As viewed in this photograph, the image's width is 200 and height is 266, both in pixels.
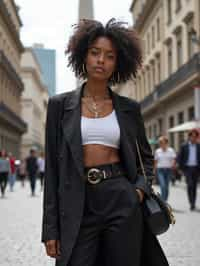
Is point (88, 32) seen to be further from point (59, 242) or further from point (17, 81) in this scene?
point (17, 81)

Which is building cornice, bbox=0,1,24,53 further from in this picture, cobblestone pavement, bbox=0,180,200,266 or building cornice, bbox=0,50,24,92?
cobblestone pavement, bbox=0,180,200,266

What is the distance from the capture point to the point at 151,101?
40625 mm

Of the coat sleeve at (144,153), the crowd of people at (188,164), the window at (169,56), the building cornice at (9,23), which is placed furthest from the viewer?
the building cornice at (9,23)

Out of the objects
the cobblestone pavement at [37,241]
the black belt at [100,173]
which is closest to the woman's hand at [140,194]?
the black belt at [100,173]

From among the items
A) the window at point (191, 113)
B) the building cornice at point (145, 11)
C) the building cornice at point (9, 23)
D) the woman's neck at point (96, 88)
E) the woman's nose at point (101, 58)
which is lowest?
the woman's neck at point (96, 88)

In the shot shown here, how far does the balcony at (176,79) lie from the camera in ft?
88.9

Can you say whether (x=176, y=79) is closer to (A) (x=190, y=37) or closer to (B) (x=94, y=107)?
(A) (x=190, y=37)

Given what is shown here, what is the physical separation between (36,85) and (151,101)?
50.4 meters

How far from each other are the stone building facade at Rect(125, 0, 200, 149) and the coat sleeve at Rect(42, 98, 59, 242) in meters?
16.6

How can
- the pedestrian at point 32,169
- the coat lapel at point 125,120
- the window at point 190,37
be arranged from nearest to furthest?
the coat lapel at point 125,120 < the pedestrian at point 32,169 < the window at point 190,37

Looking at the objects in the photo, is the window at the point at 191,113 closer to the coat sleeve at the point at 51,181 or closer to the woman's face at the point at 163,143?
the woman's face at the point at 163,143

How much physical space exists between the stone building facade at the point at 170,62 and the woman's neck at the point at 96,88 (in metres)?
16.4

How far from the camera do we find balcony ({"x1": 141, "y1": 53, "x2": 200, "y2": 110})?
27109 mm

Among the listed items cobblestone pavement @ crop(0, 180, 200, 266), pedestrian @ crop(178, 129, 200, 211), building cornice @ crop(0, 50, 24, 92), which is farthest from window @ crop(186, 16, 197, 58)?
cobblestone pavement @ crop(0, 180, 200, 266)
